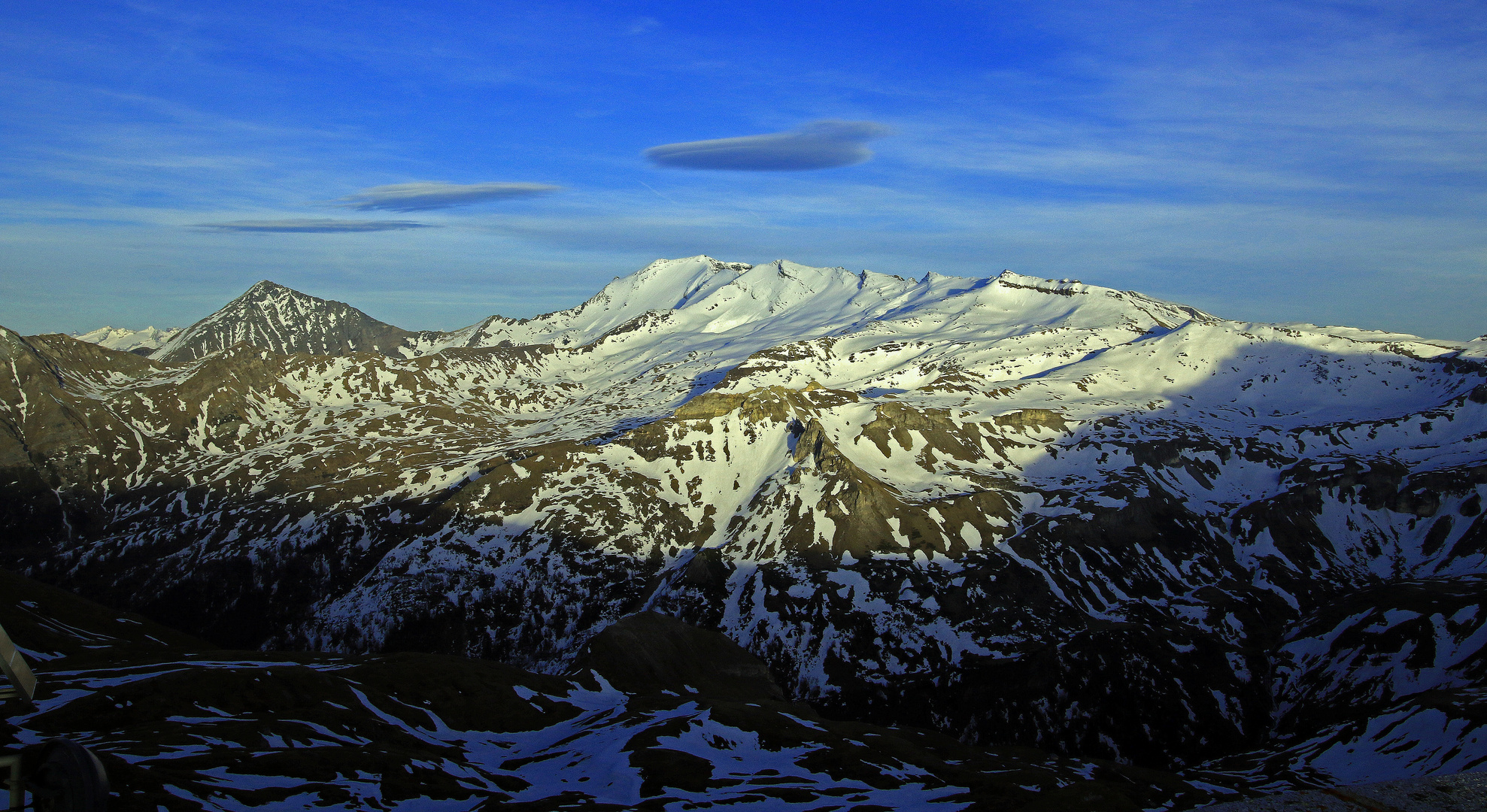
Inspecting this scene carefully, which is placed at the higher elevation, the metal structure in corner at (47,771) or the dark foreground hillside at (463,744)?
the metal structure in corner at (47,771)

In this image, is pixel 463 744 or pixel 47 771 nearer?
pixel 47 771

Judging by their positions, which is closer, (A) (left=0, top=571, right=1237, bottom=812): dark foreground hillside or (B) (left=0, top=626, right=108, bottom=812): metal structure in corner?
(B) (left=0, top=626, right=108, bottom=812): metal structure in corner

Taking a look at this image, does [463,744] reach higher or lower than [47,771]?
lower

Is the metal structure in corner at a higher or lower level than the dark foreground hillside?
higher

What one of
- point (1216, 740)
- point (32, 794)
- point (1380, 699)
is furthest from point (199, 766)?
point (1380, 699)

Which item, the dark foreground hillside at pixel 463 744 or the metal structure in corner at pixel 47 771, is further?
the dark foreground hillside at pixel 463 744
